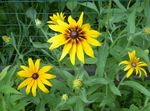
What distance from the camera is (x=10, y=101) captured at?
1.77m

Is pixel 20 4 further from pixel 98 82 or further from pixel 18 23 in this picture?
pixel 98 82

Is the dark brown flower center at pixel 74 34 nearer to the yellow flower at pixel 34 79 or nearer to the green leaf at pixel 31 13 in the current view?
the yellow flower at pixel 34 79

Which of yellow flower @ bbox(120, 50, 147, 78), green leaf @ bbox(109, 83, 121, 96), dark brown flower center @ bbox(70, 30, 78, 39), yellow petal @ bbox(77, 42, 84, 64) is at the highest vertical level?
dark brown flower center @ bbox(70, 30, 78, 39)

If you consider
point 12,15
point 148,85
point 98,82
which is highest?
point 12,15

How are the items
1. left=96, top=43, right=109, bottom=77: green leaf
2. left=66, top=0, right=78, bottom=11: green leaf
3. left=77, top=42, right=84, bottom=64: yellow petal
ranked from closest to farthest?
left=77, top=42, right=84, bottom=64: yellow petal < left=96, top=43, right=109, bottom=77: green leaf < left=66, top=0, right=78, bottom=11: green leaf

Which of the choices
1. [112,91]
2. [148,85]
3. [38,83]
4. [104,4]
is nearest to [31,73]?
[38,83]

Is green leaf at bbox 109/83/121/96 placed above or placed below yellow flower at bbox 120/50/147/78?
below

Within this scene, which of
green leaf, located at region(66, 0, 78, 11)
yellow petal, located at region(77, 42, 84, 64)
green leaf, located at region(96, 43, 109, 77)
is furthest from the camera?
green leaf, located at region(66, 0, 78, 11)

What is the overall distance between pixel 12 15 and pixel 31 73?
93cm

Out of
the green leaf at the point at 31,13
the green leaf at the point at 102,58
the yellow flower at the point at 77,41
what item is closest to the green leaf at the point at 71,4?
the green leaf at the point at 31,13

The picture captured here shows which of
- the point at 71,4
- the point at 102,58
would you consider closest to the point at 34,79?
the point at 102,58

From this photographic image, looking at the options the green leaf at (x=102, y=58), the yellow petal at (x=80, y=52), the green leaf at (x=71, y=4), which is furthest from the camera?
the green leaf at (x=71, y=4)

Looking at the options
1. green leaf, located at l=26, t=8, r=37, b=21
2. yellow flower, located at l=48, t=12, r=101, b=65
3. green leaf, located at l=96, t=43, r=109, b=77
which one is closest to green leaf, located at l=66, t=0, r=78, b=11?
green leaf, located at l=26, t=8, r=37, b=21

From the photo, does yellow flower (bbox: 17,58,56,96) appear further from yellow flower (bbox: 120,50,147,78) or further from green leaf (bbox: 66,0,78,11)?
green leaf (bbox: 66,0,78,11)
